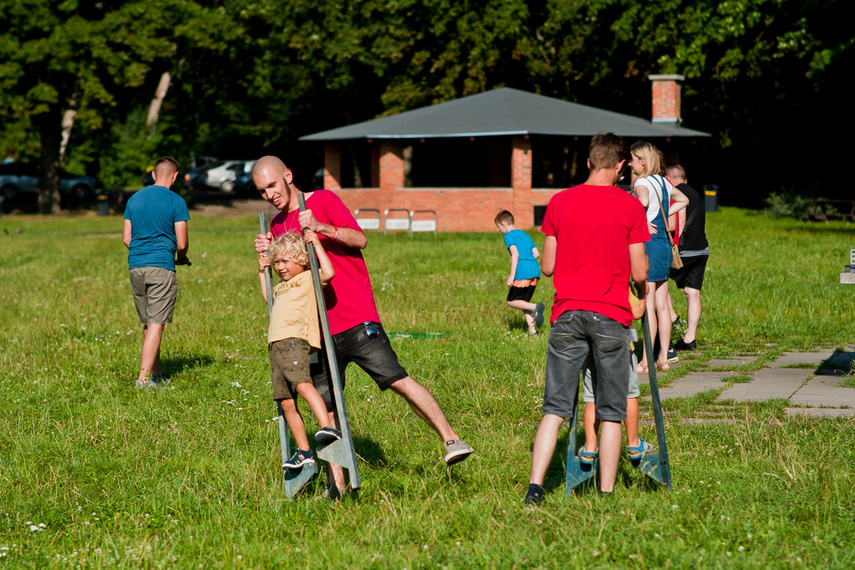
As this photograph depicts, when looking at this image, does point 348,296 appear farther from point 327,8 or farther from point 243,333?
point 327,8

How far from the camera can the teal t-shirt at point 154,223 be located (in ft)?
26.5

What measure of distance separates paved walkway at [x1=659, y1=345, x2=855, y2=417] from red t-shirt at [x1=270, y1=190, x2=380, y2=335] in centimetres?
337

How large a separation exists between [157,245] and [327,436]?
422 cm

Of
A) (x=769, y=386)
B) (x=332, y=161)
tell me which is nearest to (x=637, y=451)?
(x=769, y=386)

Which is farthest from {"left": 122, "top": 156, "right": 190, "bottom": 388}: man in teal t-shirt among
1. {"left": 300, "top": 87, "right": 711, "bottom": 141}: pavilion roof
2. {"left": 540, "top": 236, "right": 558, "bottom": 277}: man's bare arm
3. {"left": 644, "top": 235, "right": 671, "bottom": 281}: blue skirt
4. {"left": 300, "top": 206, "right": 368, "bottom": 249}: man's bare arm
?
{"left": 300, "top": 87, "right": 711, "bottom": 141}: pavilion roof

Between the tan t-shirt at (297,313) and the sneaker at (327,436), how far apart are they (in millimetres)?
518

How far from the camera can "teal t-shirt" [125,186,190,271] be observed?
807 cm

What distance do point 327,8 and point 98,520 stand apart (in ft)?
115

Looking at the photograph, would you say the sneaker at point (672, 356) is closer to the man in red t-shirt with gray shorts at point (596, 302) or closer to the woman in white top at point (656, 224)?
the woman in white top at point (656, 224)

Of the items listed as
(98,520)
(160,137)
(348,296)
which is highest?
(160,137)

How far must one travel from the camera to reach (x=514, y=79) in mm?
Result: 39094

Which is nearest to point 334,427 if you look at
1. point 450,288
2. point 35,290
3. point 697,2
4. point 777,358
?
point 777,358

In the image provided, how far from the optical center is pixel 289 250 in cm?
481

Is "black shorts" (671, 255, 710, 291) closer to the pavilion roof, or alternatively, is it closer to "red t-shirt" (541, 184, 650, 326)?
"red t-shirt" (541, 184, 650, 326)
